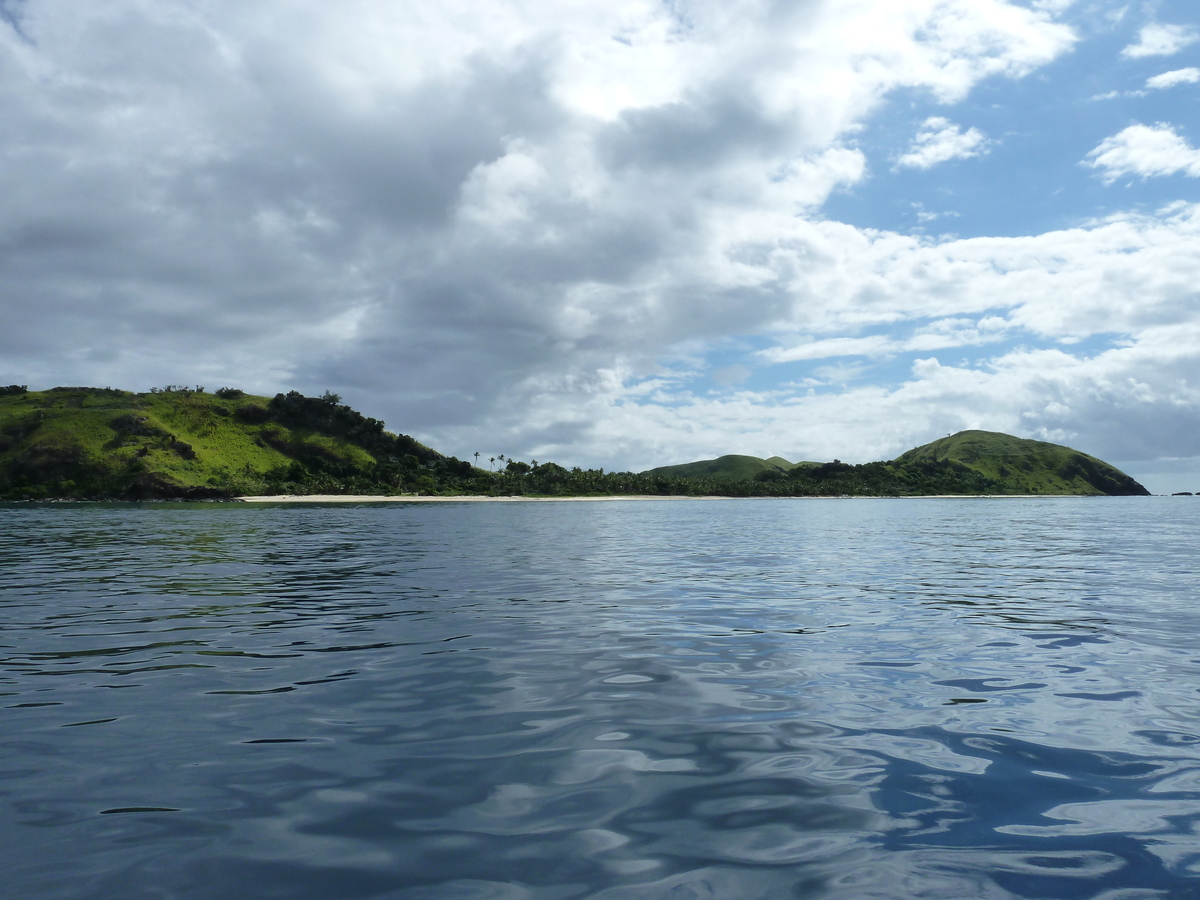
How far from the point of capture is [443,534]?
54.1 meters

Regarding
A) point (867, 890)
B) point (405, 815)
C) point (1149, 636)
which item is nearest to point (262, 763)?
point (405, 815)

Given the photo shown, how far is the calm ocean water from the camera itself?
557 cm

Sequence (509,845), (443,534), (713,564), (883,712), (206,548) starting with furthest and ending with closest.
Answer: (443,534) < (206,548) < (713,564) < (883,712) < (509,845)

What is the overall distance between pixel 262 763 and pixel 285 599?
47.8 feet

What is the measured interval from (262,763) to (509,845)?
380 cm

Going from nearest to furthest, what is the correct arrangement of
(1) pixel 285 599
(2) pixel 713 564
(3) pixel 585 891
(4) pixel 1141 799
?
1. (3) pixel 585 891
2. (4) pixel 1141 799
3. (1) pixel 285 599
4. (2) pixel 713 564

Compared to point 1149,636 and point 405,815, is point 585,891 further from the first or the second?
point 1149,636

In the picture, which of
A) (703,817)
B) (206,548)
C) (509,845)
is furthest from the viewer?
(206,548)

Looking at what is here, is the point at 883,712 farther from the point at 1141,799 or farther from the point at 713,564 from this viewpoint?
the point at 713,564

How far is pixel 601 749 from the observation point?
8375 mm

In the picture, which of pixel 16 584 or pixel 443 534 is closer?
pixel 16 584

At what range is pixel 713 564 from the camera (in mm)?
31578

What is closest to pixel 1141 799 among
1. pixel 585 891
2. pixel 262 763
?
pixel 585 891

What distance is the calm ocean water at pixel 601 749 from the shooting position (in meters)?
5.57
